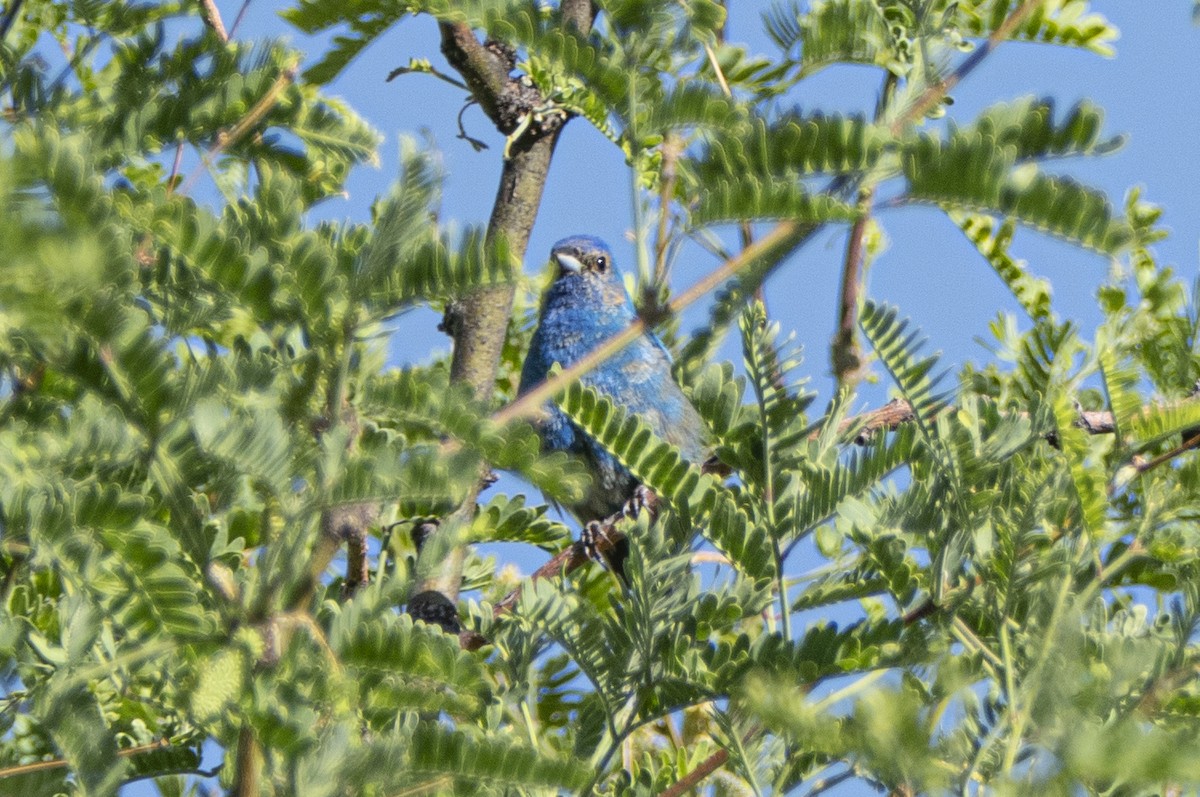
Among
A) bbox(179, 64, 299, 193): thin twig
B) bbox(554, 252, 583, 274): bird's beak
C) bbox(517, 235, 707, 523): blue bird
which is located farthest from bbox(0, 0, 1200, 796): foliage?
bbox(554, 252, 583, 274): bird's beak

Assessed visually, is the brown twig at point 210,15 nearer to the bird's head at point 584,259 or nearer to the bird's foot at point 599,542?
the bird's foot at point 599,542

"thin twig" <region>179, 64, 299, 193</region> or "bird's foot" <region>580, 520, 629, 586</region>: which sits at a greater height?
"thin twig" <region>179, 64, 299, 193</region>

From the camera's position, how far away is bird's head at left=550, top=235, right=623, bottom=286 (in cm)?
651

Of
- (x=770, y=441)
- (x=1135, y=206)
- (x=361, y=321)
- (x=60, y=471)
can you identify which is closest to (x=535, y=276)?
(x=361, y=321)

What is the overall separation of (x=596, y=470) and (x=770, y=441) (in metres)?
3.43

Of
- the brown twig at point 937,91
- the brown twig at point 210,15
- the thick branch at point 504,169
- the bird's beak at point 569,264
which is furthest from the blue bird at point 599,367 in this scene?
the brown twig at point 937,91

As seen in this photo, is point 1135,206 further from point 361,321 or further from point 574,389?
point 361,321

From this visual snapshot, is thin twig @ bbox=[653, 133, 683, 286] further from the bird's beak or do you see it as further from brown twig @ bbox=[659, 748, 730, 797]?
the bird's beak

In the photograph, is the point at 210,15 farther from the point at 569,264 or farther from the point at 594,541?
the point at 569,264

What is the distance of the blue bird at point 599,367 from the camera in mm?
5438

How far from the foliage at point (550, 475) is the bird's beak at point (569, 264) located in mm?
3899

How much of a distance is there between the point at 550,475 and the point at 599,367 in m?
3.87

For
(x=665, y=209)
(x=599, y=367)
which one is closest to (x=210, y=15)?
(x=665, y=209)

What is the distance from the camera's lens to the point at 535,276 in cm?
197
